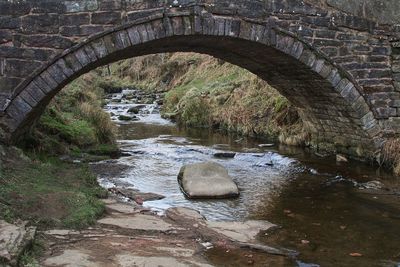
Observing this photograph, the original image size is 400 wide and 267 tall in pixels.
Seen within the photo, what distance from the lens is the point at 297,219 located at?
7.49 m

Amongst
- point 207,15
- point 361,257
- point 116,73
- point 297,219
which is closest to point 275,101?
point 207,15

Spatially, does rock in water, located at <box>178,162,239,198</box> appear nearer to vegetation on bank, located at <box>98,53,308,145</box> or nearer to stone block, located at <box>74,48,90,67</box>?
stone block, located at <box>74,48,90,67</box>

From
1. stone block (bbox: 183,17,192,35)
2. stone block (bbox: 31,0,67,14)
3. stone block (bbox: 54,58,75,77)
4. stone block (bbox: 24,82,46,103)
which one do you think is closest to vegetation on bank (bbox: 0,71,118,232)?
stone block (bbox: 24,82,46,103)

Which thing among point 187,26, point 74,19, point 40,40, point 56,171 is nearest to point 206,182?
point 56,171

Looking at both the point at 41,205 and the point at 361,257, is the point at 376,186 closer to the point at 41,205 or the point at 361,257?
the point at 361,257

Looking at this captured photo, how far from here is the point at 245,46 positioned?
10.2 meters

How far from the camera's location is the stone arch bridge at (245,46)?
8.09 meters

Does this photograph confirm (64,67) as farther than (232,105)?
No

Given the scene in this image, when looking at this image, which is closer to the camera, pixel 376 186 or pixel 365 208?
pixel 365 208

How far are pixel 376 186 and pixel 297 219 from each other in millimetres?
2931

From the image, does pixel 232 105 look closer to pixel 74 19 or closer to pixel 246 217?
pixel 74 19

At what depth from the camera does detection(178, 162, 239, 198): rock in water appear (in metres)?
8.67

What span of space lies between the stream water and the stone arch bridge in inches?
61.6

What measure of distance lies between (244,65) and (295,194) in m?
4.45
